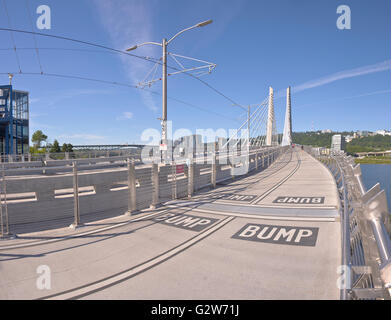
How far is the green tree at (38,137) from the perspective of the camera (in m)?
57.4

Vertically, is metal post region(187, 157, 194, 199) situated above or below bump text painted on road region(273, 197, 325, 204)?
A: above

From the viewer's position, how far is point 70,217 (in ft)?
20.7

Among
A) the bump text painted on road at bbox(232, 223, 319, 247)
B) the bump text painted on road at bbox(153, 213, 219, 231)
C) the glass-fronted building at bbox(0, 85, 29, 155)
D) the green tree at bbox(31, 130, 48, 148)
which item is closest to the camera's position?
the bump text painted on road at bbox(232, 223, 319, 247)

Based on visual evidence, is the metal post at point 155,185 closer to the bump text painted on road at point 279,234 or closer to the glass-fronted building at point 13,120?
the bump text painted on road at point 279,234

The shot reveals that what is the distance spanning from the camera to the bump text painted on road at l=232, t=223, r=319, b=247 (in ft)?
14.5

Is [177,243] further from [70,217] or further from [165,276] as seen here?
[70,217]

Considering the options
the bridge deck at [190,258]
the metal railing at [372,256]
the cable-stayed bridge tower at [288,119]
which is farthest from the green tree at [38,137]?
the metal railing at [372,256]

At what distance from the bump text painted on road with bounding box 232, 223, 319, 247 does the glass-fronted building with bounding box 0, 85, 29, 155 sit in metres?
41.9

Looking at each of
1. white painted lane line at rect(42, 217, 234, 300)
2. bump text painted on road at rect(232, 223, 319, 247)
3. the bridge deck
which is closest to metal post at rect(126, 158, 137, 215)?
the bridge deck

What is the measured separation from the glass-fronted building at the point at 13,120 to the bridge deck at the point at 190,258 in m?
39.7

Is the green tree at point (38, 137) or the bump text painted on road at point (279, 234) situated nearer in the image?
the bump text painted on road at point (279, 234)

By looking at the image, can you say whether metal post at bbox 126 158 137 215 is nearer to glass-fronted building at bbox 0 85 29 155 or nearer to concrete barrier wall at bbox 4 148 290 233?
concrete barrier wall at bbox 4 148 290 233
